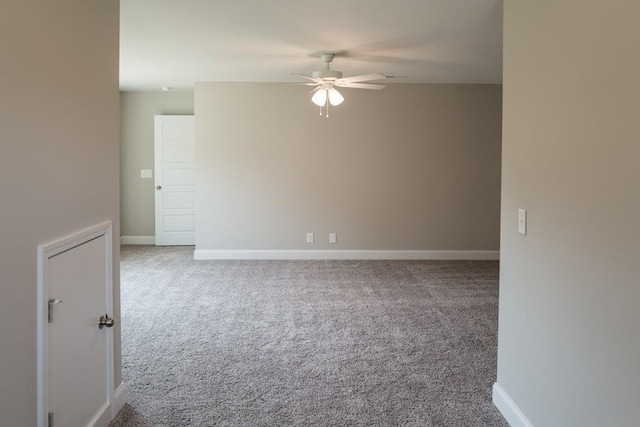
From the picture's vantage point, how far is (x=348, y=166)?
642 centimetres

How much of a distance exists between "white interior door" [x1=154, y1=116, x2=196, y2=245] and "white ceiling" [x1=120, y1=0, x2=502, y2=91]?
1428 mm

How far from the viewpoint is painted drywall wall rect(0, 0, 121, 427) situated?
150 centimetres

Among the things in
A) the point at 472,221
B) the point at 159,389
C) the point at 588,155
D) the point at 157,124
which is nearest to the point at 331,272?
the point at 472,221

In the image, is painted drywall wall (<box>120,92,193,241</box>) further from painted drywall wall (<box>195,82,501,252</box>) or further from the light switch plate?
the light switch plate

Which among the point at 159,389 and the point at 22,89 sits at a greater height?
the point at 22,89

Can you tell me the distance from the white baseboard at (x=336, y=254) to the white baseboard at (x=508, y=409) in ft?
12.7

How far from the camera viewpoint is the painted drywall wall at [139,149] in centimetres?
741

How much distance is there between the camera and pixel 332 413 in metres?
2.52

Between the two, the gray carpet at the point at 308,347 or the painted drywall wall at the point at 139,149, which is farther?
the painted drywall wall at the point at 139,149

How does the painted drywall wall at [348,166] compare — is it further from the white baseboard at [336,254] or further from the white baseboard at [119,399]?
the white baseboard at [119,399]

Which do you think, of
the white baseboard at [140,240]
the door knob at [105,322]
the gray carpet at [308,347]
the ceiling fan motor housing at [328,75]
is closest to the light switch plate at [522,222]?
the gray carpet at [308,347]

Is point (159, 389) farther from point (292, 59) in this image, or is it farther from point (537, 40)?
point (292, 59)

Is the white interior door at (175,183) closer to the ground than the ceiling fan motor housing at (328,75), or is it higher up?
closer to the ground

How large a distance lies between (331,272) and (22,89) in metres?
4.47
